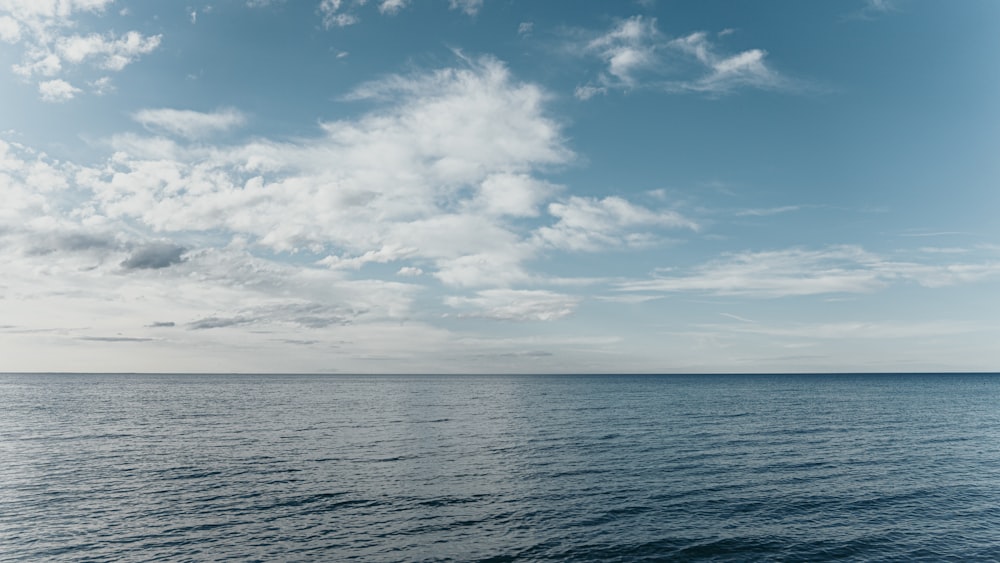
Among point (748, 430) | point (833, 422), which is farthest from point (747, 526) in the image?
point (833, 422)

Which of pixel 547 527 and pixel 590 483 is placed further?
pixel 590 483

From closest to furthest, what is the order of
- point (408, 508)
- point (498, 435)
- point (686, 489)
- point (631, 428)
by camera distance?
point (408, 508) < point (686, 489) < point (498, 435) < point (631, 428)

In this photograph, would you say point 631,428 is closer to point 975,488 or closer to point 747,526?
point 975,488

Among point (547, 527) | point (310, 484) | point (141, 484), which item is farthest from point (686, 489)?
point (141, 484)

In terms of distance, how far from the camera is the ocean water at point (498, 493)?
113 ft

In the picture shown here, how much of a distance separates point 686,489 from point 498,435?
35423mm

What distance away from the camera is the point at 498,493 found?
152ft

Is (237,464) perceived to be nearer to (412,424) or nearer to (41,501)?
(41,501)

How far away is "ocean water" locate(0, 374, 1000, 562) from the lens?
1356 inches

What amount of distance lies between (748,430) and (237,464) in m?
67.1

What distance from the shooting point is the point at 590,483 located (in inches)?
1933

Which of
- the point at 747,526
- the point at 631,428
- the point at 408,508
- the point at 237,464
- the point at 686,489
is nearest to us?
the point at 747,526

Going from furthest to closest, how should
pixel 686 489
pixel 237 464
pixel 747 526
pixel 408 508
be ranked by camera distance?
pixel 237 464, pixel 686 489, pixel 408 508, pixel 747 526

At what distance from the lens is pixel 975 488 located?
48688 mm
